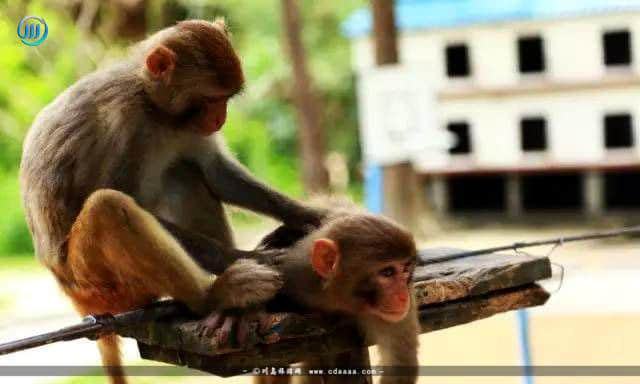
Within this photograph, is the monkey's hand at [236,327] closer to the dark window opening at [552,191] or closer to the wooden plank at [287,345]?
the wooden plank at [287,345]

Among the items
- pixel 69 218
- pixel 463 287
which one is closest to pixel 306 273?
pixel 463 287

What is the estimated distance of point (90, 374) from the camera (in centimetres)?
383

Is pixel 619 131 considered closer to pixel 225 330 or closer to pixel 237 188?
pixel 237 188

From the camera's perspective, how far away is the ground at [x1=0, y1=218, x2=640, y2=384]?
4114 millimetres

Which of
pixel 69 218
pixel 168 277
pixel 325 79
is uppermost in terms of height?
pixel 325 79

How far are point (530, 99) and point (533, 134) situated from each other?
290 mm

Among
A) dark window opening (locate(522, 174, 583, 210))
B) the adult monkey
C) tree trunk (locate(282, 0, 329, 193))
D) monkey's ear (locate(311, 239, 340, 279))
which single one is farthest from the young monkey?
tree trunk (locate(282, 0, 329, 193))

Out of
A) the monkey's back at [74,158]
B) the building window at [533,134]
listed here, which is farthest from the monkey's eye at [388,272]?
the building window at [533,134]

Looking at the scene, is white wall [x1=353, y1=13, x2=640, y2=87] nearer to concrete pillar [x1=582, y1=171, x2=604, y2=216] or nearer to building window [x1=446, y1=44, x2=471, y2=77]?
building window [x1=446, y1=44, x2=471, y2=77]

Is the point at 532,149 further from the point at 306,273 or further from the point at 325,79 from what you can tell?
the point at 306,273

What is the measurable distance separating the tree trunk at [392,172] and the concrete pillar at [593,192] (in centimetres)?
133

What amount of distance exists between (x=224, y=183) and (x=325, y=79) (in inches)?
207

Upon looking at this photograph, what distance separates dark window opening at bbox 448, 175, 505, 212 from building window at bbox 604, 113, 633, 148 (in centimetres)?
88

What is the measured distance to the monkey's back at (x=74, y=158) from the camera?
2.37 metres
